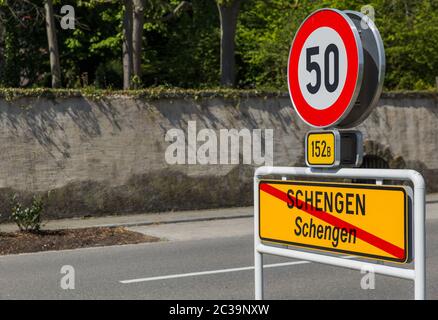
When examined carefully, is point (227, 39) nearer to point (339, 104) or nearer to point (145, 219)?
point (145, 219)

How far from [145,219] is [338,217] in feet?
35.4

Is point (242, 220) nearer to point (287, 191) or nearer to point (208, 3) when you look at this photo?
point (287, 191)

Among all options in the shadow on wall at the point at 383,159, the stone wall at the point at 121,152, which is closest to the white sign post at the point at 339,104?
the stone wall at the point at 121,152

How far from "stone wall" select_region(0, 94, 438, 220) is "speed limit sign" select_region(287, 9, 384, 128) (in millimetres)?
10779

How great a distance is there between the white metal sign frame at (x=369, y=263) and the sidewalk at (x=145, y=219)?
912 centimetres

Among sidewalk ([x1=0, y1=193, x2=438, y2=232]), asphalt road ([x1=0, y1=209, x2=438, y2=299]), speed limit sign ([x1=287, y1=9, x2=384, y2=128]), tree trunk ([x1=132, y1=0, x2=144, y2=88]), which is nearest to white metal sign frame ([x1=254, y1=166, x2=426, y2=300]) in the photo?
speed limit sign ([x1=287, y1=9, x2=384, y2=128])

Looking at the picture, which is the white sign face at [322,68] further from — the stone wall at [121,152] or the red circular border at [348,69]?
the stone wall at [121,152]

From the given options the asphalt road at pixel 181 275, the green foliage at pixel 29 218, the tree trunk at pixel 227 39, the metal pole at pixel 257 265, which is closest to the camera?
the metal pole at pixel 257 265

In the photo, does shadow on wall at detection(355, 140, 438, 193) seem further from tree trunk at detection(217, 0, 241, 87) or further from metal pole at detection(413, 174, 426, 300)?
metal pole at detection(413, 174, 426, 300)

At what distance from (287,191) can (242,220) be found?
34.1ft

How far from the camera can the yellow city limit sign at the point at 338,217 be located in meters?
3.84

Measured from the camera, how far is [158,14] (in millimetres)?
23672

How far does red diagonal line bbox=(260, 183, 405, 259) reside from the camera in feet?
12.6

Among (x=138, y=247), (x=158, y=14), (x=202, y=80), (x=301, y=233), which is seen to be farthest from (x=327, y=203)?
(x=202, y=80)
